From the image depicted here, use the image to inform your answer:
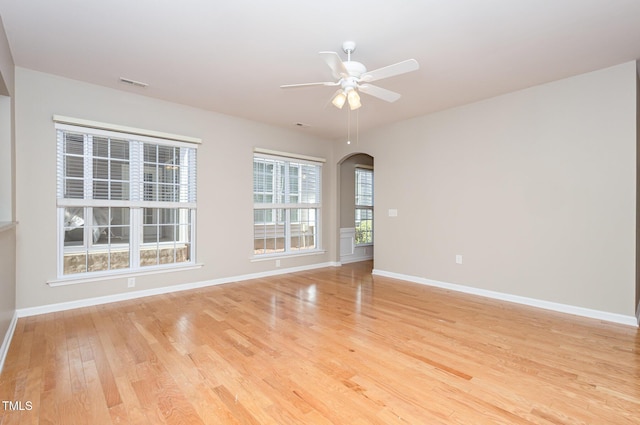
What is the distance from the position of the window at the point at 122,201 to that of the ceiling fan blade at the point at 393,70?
303 centimetres

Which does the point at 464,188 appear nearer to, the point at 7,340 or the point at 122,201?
the point at 122,201

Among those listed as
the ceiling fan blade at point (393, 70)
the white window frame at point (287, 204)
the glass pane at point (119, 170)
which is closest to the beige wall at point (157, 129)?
the white window frame at point (287, 204)

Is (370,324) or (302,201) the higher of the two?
(302,201)

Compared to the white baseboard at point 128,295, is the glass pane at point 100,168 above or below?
above

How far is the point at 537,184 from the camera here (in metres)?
3.81

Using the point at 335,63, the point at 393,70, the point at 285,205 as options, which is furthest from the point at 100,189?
the point at 393,70

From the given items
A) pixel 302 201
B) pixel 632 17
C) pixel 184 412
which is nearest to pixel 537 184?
pixel 632 17

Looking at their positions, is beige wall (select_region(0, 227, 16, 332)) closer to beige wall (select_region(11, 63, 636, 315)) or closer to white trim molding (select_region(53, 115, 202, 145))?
beige wall (select_region(11, 63, 636, 315))

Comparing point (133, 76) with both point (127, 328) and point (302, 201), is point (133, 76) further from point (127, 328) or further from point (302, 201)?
point (302, 201)

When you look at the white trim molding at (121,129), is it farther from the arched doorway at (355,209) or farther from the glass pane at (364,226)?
the glass pane at (364,226)

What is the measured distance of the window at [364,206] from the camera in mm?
7266

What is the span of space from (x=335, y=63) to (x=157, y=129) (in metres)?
3.02

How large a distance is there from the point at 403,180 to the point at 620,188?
8.83 feet

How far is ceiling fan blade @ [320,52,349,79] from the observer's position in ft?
7.37
